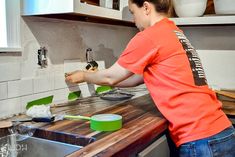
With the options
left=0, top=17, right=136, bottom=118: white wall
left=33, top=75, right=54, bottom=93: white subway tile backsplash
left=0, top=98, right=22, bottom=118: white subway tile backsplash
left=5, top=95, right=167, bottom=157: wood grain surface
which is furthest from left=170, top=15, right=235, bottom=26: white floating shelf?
left=0, top=98, right=22, bottom=118: white subway tile backsplash

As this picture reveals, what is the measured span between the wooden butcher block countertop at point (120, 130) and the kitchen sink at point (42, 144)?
0.07 ft

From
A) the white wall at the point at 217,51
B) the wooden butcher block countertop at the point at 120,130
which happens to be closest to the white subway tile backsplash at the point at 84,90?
the wooden butcher block countertop at the point at 120,130

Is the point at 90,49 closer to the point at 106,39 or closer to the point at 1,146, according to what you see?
the point at 106,39

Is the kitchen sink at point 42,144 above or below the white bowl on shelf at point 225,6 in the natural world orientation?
below

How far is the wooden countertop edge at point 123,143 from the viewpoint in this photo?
85 cm

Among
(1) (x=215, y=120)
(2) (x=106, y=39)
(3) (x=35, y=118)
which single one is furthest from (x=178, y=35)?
(2) (x=106, y=39)

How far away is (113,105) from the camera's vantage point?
4.95 ft

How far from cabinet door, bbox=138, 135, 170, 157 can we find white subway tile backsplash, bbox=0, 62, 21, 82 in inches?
26.3

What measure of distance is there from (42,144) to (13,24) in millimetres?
589

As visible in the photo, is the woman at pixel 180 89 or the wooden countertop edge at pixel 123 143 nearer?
the wooden countertop edge at pixel 123 143

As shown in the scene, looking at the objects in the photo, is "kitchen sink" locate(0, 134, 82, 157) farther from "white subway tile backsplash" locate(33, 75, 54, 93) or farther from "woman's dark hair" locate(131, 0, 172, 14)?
"woman's dark hair" locate(131, 0, 172, 14)

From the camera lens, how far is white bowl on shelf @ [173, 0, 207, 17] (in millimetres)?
1939

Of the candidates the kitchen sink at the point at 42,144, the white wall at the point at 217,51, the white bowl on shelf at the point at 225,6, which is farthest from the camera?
the white wall at the point at 217,51

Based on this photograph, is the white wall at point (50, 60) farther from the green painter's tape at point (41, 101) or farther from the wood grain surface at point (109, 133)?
the wood grain surface at point (109, 133)
